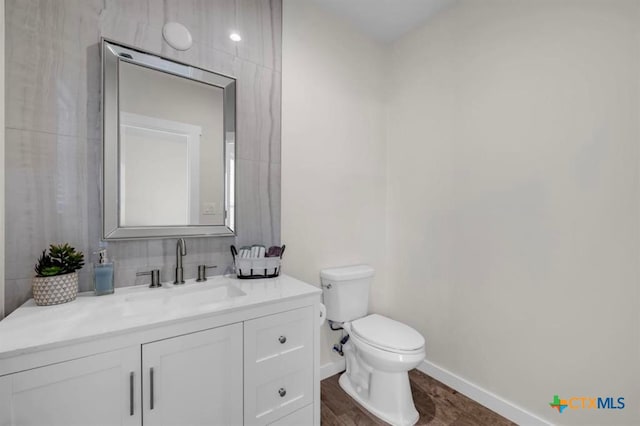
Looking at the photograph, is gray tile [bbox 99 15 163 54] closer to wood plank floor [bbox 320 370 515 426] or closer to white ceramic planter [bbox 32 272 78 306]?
white ceramic planter [bbox 32 272 78 306]

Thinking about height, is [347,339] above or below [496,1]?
below

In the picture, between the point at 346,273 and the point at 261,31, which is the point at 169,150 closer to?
the point at 261,31

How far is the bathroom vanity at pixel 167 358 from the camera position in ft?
2.55

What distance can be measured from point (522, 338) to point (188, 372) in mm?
1684

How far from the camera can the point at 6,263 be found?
1.06 meters

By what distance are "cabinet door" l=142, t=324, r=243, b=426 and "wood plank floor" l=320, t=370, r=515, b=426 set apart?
76 centimetres

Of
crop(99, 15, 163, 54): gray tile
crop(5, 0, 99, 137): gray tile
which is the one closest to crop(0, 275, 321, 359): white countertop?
crop(5, 0, 99, 137): gray tile

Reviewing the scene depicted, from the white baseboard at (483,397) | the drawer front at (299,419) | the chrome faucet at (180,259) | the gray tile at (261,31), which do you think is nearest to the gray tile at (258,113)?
the gray tile at (261,31)

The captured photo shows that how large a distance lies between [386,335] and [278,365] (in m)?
0.71

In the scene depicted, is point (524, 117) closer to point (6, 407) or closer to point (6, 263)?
point (6, 407)

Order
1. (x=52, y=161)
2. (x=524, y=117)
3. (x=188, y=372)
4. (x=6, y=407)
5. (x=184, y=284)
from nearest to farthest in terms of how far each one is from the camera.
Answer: (x=6, y=407)
(x=188, y=372)
(x=52, y=161)
(x=184, y=284)
(x=524, y=117)

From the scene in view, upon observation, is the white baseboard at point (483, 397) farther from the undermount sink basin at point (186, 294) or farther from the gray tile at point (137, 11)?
the gray tile at point (137, 11)

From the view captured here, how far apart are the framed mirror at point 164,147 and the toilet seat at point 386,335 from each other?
0.98 metres

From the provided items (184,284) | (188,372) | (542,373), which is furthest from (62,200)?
(542,373)
